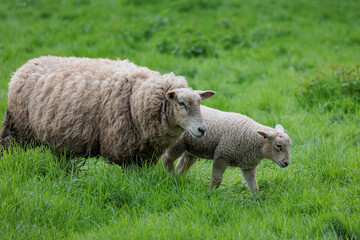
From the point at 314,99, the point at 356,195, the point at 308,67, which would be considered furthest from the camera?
the point at 308,67

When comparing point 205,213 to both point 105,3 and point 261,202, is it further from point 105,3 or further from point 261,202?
point 105,3

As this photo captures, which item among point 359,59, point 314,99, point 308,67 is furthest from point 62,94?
point 359,59

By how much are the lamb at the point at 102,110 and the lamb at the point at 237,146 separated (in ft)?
1.30

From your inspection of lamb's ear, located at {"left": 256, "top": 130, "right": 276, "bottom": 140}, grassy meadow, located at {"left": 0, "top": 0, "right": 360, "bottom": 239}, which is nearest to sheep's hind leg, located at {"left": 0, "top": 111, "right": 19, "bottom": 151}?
grassy meadow, located at {"left": 0, "top": 0, "right": 360, "bottom": 239}

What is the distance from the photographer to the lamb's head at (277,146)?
4.44 meters

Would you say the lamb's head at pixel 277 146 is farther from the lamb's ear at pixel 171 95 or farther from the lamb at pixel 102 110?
the lamb's ear at pixel 171 95

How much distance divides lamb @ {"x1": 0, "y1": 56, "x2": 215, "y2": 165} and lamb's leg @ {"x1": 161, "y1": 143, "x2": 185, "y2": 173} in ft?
1.18

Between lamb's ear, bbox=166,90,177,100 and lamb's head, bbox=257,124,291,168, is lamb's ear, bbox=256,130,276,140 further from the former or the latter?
lamb's ear, bbox=166,90,177,100

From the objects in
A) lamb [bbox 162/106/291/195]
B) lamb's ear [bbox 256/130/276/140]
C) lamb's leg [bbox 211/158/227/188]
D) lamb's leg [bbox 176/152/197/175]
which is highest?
lamb's ear [bbox 256/130/276/140]

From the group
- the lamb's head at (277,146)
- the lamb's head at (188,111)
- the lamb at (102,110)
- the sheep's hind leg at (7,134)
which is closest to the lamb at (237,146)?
the lamb's head at (277,146)

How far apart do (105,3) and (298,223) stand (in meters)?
11.3

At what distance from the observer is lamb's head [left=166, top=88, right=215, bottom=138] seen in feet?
13.2

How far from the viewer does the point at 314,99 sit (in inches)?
275

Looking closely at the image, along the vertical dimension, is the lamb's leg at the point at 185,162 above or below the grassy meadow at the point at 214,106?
below
